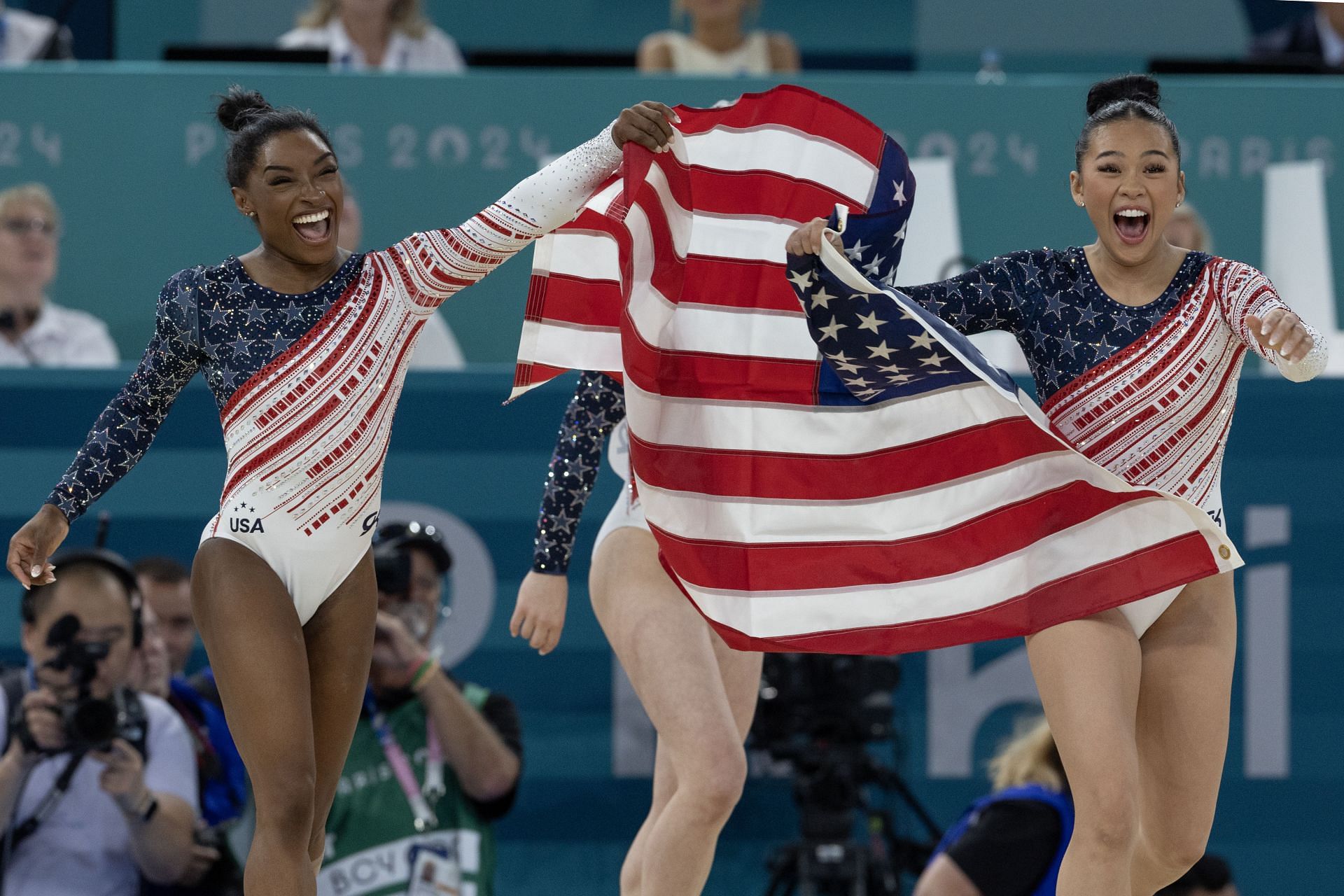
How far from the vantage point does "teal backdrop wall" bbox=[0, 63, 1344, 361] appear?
706cm

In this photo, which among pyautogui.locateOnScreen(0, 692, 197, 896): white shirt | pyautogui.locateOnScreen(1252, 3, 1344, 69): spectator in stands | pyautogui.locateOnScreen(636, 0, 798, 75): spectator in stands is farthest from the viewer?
pyautogui.locateOnScreen(1252, 3, 1344, 69): spectator in stands

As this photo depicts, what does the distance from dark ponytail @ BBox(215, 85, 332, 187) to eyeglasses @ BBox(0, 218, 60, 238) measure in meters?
2.87

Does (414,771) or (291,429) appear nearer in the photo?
(291,429)

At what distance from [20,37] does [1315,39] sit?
18.6 ft

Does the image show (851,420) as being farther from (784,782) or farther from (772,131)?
(784,782)

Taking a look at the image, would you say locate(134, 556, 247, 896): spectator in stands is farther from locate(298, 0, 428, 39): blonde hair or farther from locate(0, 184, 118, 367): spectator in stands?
locate(298, 0, 428, 39): blonde hair

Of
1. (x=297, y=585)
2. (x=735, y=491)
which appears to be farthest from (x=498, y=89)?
(x=297, y=585)

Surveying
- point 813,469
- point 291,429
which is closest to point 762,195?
point 813,469

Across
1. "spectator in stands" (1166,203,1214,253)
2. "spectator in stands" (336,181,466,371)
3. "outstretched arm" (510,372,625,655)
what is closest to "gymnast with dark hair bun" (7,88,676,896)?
"outstretched arm" (510,372,625,655)

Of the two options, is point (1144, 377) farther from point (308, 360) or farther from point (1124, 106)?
point (308, 360)

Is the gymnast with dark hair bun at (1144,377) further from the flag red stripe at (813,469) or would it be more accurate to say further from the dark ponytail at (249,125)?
the dark ponytail at (249,125)

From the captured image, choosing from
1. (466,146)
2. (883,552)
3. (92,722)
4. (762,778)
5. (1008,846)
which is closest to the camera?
(883,552)

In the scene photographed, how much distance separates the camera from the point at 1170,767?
3965 mm

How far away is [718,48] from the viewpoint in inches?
301
